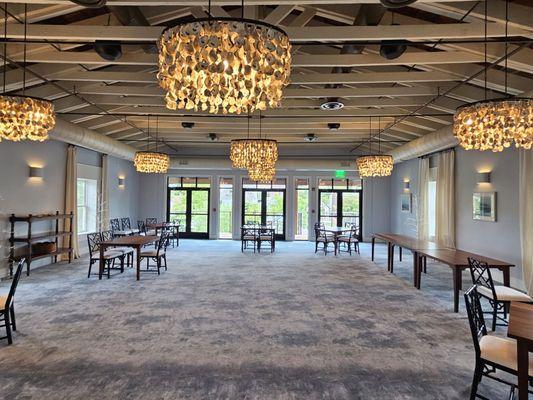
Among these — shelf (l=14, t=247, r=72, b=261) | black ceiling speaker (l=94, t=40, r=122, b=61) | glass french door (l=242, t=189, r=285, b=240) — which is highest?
black ceiling speaker (l=94, t=40, r=122, b=61)

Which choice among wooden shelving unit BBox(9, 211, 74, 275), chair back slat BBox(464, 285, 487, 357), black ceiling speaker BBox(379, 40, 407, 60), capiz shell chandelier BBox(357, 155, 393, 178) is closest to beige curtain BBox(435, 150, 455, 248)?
capiz shell chandelier BBox(357, 155, 393, 178)

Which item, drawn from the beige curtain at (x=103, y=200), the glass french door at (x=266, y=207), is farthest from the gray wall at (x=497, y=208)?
the beige curtain at (x=103, y=200)

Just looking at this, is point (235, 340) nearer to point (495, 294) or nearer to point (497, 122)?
point (495, 294)

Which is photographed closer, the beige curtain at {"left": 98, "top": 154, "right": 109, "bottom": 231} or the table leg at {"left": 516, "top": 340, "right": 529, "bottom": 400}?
the table leg at {"left": 516, "top": 340, "right": 529, "bottom": 400}

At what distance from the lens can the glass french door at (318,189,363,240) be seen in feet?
44.2

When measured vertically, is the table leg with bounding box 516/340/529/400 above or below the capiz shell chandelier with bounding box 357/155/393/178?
below

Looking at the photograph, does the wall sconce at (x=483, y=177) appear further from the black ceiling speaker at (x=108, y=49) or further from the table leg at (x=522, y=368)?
the black ceiling speaker at (x=108, y=49)

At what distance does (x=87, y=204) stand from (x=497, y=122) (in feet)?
33.1

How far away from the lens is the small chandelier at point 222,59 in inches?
65.3

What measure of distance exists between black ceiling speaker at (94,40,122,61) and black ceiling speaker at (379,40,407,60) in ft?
10.5

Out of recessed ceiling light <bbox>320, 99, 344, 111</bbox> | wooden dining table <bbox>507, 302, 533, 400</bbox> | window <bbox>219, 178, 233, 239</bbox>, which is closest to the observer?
wooden dining table <bbox>507, 302, 533, 400</bbox>

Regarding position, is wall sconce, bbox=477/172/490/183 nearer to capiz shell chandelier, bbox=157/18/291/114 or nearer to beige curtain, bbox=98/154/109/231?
capiz shell chandelier, bbox=157/18/291/114

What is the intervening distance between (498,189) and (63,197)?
9.88 meters

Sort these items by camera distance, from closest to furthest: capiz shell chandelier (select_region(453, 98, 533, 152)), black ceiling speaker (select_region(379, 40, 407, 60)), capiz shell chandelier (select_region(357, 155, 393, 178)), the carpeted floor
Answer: the carpeted floor, capiz shell chandelier (select_region(453, 98, 533, 152)), black ceiling speaker (select_region(379, 40, 407, 60)), capiz shell chandelier (select_region(357, 155, 393, 178))
